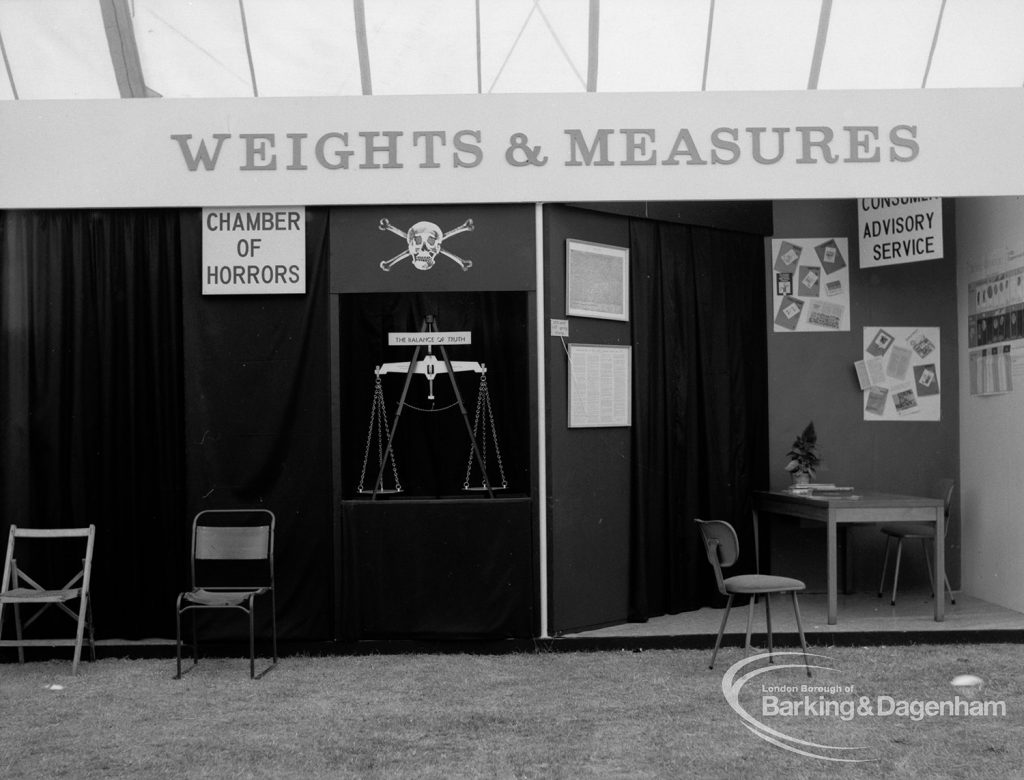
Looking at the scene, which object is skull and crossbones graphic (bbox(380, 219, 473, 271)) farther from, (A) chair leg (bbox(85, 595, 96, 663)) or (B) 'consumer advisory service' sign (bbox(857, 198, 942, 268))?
(B) 'consumer advisory service' sign (bbox(857, 198, 942, 268))

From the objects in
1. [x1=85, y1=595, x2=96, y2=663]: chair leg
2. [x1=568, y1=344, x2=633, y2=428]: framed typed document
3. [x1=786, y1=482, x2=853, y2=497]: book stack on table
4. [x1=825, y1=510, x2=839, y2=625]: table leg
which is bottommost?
[x1=85, y1=595, x2=96, y2=663]: chair leg

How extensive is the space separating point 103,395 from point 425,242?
2.15 m

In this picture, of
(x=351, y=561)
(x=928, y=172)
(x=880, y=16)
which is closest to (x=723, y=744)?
(x=351, y=561)

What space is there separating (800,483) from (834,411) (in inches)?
37.2

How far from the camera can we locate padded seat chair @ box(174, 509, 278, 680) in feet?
20.6

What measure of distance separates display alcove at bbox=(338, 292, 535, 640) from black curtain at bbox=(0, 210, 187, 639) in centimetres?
107

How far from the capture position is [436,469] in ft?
24.4

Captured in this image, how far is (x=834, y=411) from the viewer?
28.1 ft

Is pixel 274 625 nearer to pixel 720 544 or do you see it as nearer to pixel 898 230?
pixel 720 544

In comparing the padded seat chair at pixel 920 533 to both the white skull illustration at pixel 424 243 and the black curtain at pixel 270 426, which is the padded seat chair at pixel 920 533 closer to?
the white skull illustration at pixel 424 243

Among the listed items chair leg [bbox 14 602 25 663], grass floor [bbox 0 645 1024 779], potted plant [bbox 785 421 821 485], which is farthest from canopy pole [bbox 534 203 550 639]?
chair leg [bbox 14 602 25 663]

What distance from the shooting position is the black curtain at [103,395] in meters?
6.89

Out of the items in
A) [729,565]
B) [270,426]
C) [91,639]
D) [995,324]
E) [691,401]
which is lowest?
[91,639]

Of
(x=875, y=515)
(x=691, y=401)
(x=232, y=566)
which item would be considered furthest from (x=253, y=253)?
(x=875, y=515)
